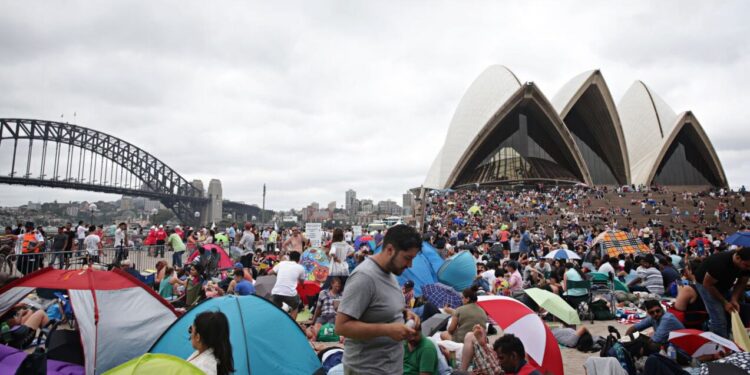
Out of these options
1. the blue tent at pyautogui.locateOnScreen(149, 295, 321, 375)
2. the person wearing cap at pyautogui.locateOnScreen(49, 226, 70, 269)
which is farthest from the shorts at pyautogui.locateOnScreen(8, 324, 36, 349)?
the person wearing cap at pyautogui.locateOnScreen(49, 226, 70, 269)

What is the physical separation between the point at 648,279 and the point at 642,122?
49.7 metres

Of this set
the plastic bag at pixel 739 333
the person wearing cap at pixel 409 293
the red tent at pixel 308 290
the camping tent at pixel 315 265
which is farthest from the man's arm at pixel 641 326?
Result: the camping tent at pixel 315 265

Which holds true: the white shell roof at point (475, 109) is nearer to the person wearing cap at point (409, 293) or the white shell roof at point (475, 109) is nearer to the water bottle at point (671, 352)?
the person wearing cap at point (409, 293)

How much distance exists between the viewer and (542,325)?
4285mm

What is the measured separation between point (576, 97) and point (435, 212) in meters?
22.4

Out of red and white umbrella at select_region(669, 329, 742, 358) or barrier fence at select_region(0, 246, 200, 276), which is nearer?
red and white umbrella at select_region(669, 329, 742, 358)

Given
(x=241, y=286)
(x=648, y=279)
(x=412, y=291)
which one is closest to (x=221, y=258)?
(x=241, y=286)

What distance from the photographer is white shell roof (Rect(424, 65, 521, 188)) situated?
45469 millimetres

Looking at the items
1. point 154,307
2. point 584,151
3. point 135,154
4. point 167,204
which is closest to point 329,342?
point 154,307

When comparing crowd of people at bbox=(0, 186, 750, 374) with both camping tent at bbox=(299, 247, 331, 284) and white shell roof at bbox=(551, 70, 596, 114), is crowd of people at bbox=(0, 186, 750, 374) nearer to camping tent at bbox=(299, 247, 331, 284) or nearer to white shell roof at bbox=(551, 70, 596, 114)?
camping tent at bbox=(299, 247, 331, 284)

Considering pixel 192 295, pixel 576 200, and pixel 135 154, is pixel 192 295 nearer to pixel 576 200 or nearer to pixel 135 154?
pixel 576 200

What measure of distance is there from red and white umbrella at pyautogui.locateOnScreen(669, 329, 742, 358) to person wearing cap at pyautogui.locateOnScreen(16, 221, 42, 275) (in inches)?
505

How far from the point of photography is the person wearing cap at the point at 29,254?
10508 mm

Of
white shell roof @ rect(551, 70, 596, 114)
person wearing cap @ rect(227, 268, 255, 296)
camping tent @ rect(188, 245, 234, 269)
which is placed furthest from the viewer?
white shell roof @ rect(551, 70, 596, 114)
